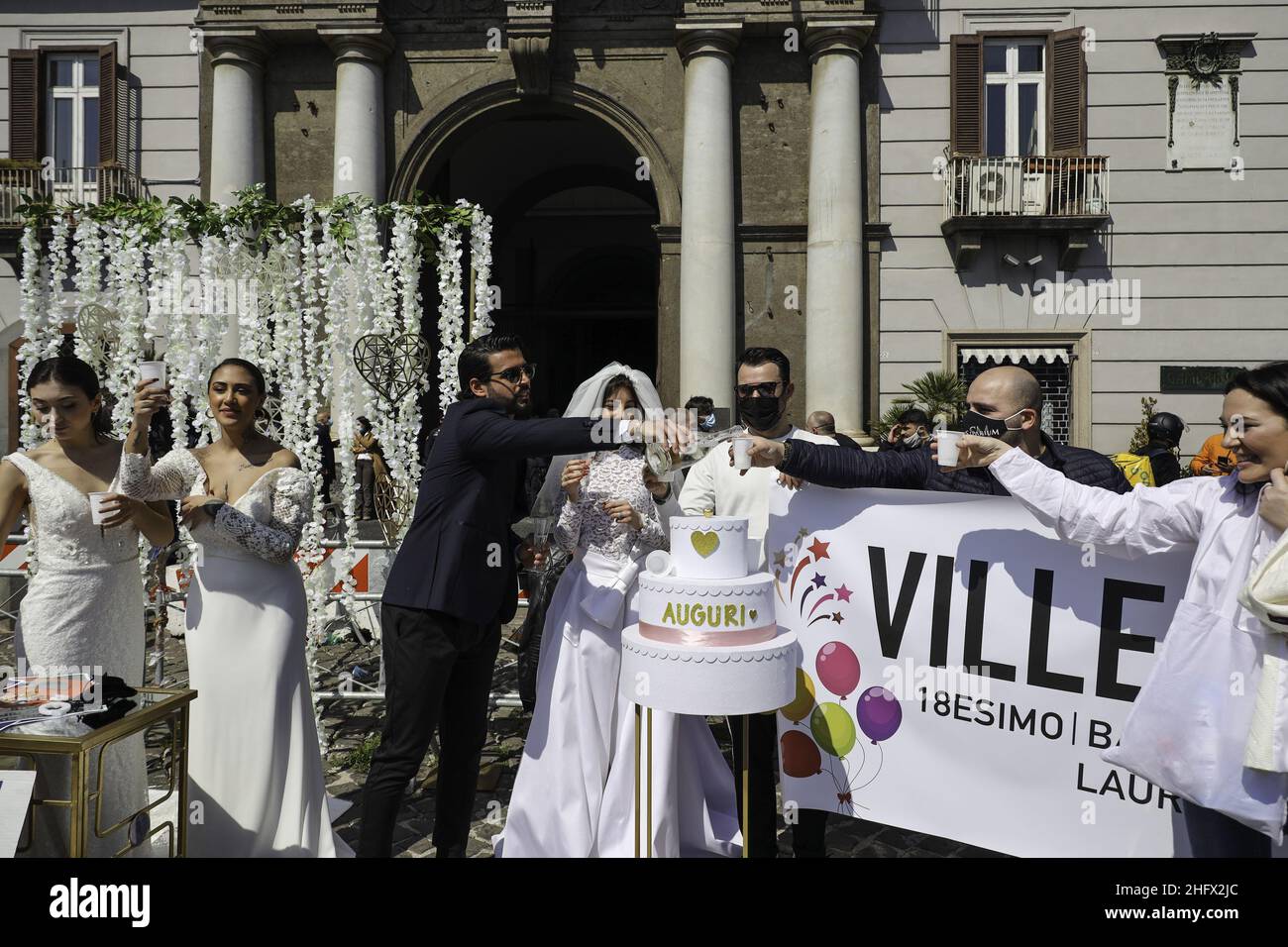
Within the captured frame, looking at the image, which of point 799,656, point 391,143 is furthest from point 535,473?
point 391,143

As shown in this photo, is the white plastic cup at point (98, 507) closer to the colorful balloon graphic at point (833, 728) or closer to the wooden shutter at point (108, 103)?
the colorful balloon graphic at point (833, 728)

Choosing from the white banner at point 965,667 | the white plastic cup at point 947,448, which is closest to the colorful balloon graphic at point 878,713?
the white banner at point 965,667

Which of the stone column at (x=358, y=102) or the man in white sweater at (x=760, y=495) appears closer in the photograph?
the man in white sweater at (x=760, y=495)

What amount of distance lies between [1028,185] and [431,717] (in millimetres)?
12927

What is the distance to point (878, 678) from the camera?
11.8 ft

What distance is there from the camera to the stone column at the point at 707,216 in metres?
12.9

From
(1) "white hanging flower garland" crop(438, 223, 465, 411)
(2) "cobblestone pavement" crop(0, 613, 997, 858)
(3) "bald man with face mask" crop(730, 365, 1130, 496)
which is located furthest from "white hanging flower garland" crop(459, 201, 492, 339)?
(3) "bald man with face mask" crop(730, 365, 1130, 496)

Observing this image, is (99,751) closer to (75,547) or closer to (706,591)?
(75,547)

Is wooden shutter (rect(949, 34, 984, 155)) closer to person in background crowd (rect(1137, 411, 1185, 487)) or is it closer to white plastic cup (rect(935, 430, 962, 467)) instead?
person in background crowd (rect(1137, 411, 1185, 487))

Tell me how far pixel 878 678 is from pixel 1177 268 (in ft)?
41.7

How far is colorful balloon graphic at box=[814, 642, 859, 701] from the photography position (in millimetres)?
3625

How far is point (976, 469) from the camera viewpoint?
11.9 feet

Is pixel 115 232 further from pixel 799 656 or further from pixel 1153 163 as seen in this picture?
pixel 1153 163

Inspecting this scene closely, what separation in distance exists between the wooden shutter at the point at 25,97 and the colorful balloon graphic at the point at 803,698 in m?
16.0
